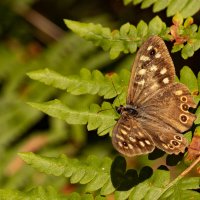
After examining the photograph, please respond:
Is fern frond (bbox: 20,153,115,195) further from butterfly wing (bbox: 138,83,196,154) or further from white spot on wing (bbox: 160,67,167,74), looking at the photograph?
white spot on wing (bbox: 160,67,167,74)

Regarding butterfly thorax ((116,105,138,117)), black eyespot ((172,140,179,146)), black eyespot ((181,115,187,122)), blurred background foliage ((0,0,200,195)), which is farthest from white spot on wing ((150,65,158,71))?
blurred background foliage ((0,0,200,195))

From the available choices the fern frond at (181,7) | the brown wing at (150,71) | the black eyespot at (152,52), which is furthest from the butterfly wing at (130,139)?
the fern frond at (181,7)

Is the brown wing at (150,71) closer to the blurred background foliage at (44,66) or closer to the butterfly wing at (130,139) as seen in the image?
the butterfly wing at (130,139)

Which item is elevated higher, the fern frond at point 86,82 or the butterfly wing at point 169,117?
the fern frond at point 86,82

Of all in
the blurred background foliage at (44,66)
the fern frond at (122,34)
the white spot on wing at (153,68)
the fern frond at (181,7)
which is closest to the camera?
the white spot on wing at (153,68)

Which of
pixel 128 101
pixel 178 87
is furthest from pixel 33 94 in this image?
pixel 178 87

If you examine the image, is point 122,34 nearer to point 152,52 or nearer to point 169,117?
point 152,52

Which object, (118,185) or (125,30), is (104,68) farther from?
(118,185)
